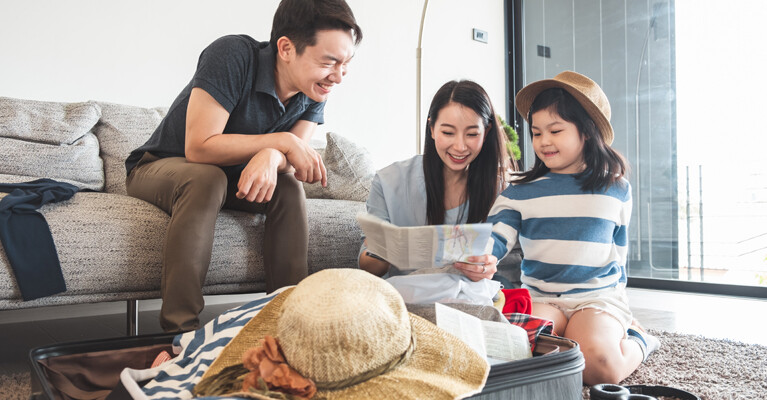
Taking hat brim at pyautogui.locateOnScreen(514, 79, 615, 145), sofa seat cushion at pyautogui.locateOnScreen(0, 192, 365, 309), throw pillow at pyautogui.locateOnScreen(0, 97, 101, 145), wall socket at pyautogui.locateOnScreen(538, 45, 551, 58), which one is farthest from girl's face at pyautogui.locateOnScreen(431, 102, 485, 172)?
wall socket at pyautogui.locateOnScreen(538, 45, 551, 58)

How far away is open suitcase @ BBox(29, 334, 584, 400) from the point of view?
0.74m

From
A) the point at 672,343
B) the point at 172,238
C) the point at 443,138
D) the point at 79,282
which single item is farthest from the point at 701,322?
the point at 79,282

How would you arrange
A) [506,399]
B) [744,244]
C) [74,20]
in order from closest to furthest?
1. [506,399]
2. [74,20]
3. [744,244]

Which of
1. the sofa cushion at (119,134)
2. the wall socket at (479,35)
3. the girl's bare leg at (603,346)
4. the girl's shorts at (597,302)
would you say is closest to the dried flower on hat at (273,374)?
the girl's bare leg at (603,346)

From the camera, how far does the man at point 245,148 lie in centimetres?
131

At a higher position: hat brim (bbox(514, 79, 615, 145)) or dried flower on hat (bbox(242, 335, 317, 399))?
hat brim (bbox(514, 79, 615, 145))

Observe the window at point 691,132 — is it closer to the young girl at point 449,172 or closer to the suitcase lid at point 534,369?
the young girl at point 449,172

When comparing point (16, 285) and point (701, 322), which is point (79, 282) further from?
point (701, 322)

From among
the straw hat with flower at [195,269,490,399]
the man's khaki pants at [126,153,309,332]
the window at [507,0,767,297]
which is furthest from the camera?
the window at [507,0,767,297]

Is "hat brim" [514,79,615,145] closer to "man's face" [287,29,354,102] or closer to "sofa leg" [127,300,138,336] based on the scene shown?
"man's face" [287,29,354,102]

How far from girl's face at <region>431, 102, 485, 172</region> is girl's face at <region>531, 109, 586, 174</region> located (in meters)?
0.15

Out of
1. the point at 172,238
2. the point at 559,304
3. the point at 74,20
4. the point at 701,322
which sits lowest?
the point at 701,322

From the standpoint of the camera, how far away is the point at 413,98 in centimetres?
361

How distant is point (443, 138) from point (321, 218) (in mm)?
497
